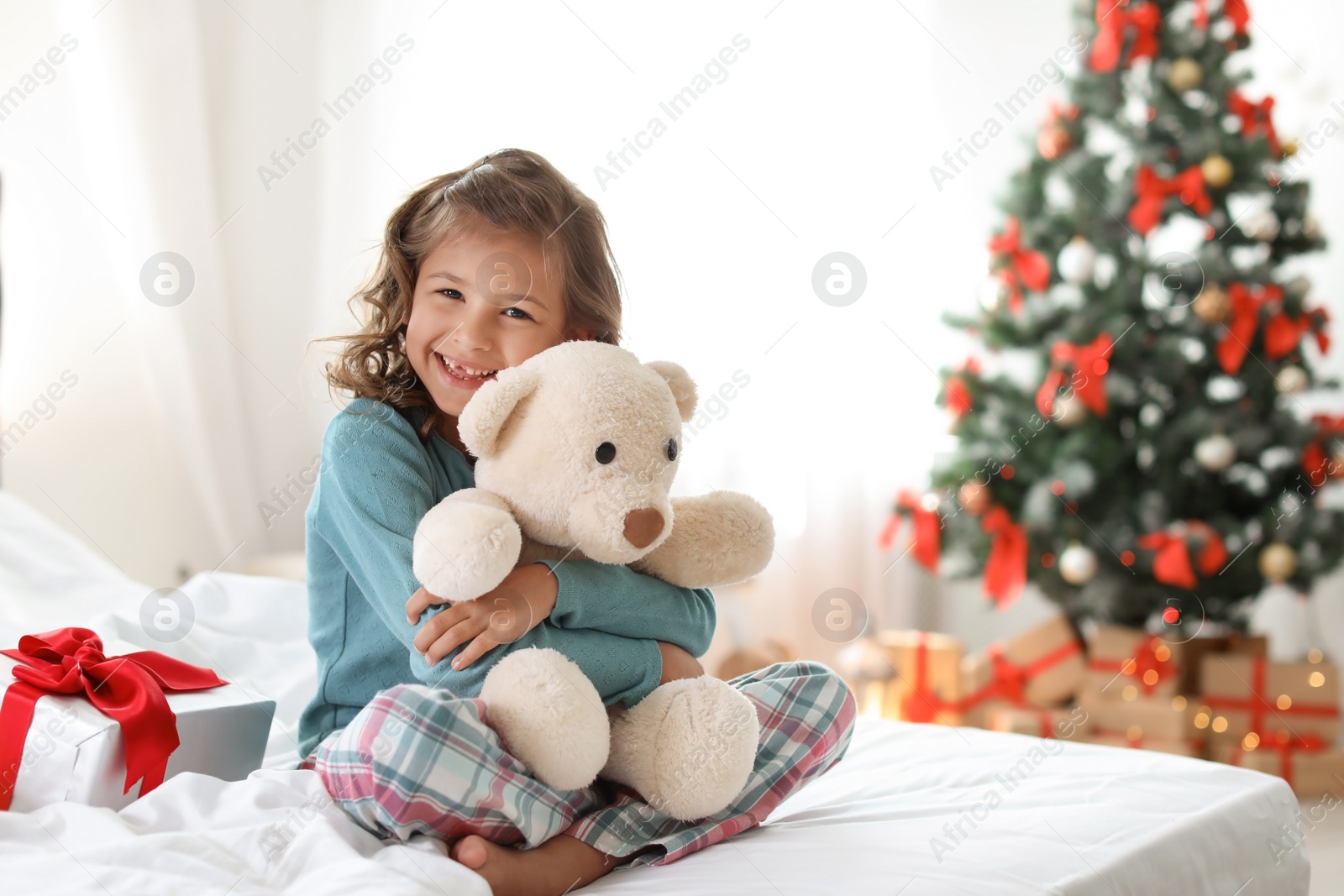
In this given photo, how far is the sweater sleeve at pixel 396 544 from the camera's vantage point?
89 centimetres

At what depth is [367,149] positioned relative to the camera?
101 inches

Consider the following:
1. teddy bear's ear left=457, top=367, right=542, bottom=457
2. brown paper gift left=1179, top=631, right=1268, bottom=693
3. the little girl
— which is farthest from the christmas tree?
teddy bear's ear left=457, top=367, right=542, bottom=457

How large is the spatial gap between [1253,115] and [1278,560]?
2.94ft

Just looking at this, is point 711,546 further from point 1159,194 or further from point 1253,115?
point 1253,115

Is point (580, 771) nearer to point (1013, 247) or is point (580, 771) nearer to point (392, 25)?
point (1013, 247)

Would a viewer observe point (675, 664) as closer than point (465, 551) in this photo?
No

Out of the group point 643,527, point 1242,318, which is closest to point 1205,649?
point 1242,318

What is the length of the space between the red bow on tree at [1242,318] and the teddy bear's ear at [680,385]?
162 cm

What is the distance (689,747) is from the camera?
2.82ft

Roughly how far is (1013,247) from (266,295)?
1.68 metres

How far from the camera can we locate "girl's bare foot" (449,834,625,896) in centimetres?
78

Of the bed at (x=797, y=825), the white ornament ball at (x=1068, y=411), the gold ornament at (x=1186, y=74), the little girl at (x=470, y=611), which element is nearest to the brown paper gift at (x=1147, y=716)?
the white ornament ball at (x=1068, y=411)

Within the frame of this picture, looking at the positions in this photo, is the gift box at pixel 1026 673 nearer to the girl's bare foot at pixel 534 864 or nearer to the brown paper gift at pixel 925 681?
the brown paper gift at pixel 925 681

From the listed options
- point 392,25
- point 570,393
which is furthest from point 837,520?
point 570,393
